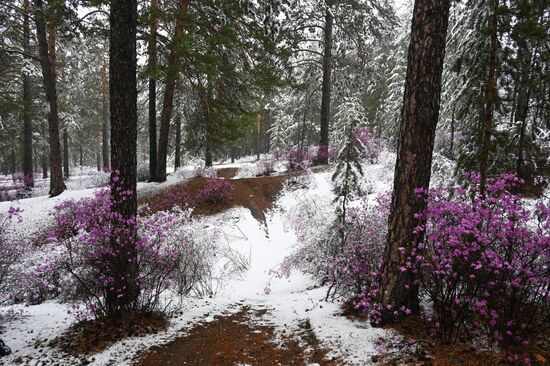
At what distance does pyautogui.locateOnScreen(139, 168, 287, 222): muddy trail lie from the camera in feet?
33.1

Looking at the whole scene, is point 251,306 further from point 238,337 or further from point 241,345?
point 241,345

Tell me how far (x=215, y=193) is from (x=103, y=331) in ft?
23.1

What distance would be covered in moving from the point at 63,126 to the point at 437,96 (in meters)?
25.3

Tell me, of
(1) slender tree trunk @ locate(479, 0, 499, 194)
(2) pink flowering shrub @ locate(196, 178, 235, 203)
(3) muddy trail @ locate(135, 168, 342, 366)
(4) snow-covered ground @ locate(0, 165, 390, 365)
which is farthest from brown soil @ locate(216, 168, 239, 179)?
(1) slender tree trunk @ locate(479, 0, 499, 194)

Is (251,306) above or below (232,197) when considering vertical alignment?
below

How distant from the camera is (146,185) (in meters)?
12.5

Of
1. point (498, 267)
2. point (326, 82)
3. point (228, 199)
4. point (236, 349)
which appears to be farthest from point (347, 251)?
point (326, 82)

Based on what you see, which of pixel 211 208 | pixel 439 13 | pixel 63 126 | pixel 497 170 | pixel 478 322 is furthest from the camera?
pixel 63 126

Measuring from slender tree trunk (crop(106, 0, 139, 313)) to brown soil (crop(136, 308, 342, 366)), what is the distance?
0.91 meters

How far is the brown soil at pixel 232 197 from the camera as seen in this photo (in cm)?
1014

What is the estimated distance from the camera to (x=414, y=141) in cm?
367

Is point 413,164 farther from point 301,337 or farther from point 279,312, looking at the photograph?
point 279,312

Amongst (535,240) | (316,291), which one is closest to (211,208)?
(316,291)

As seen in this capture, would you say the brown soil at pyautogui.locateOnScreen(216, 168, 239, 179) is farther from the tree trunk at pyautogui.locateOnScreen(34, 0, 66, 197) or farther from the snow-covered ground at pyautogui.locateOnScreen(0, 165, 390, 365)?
the snow-covered ground at pyautogui.locateOnScreen(0, 165, 390, 365)
